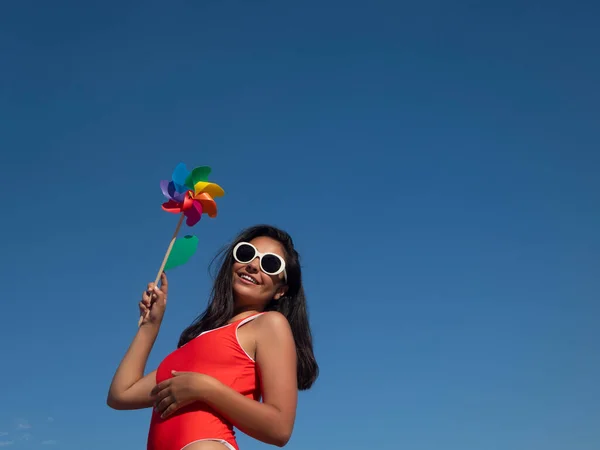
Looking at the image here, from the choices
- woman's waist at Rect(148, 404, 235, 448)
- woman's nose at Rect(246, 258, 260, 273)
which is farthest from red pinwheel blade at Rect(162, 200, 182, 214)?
woman's waist at Rect(148, 404, 235, 448)

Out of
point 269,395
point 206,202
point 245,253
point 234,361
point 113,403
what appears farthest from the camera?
point 206,202

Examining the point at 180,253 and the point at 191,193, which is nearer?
the point at 180,253

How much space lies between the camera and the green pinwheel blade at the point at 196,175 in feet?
17.4

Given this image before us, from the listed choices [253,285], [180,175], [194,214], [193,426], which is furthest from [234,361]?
[180,175]

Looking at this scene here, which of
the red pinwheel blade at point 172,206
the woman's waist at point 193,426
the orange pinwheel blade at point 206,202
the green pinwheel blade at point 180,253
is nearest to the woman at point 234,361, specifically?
the woman's waist at point 193,426

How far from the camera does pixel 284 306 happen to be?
192 inches

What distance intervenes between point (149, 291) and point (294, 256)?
40.0 inches

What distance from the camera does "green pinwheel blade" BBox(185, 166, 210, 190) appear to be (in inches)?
209

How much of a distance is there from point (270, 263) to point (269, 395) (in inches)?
40.6

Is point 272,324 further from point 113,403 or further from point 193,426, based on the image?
point 113,403

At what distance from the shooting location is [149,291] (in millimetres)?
4883

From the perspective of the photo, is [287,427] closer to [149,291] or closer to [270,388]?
[270,388]

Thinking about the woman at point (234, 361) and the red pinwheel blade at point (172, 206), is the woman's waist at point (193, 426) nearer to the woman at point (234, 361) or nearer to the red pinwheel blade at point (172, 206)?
the woman at point (234, 361)

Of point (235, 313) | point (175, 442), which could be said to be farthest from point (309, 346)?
point (175, 442)
